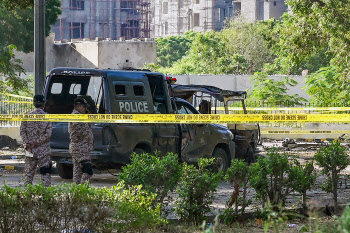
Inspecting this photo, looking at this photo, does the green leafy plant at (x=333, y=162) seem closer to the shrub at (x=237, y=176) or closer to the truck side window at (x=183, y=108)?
the shrub at (x=237, y=176)

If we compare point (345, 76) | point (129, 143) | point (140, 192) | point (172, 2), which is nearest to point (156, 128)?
point (129, 143)

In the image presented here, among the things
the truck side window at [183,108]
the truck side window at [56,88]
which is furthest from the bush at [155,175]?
the truck side window at [183,108]

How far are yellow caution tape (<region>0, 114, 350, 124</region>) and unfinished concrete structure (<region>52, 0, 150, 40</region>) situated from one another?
3708 inches

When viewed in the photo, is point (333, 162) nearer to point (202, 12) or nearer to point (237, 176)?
point (237, 176)

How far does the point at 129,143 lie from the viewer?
14.4m

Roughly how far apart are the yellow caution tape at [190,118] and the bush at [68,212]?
4429 mm

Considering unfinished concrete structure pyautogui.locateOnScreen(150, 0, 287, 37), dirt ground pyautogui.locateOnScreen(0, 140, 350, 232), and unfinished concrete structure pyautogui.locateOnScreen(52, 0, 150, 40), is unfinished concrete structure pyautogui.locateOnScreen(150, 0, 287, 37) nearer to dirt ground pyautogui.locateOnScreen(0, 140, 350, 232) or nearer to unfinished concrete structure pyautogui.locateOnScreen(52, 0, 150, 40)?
unfinished concrete structure pyautogui.locateOnScreen(52, 0, 150, 40)

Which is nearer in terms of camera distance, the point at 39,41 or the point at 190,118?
the point at 190,118

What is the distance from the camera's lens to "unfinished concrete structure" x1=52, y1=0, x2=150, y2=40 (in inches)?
4299

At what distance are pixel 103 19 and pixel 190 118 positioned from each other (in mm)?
98746

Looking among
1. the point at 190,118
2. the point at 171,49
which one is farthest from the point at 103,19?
the point at 190,118

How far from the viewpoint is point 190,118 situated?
45.9ft

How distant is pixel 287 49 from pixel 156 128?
12541mm

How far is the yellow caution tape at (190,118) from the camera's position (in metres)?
12.0
